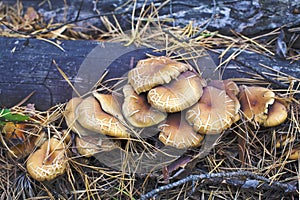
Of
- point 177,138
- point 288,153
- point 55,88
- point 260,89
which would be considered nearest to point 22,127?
point 55,88

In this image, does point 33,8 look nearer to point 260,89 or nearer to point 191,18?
point 191,18

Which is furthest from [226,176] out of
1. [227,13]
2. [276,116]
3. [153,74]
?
[227,13]

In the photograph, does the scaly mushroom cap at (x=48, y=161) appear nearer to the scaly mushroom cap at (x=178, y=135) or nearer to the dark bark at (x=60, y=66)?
the dark bark at (x=60, y=66)

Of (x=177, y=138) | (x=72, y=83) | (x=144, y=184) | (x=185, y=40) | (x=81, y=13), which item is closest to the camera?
(x=177, y=138)

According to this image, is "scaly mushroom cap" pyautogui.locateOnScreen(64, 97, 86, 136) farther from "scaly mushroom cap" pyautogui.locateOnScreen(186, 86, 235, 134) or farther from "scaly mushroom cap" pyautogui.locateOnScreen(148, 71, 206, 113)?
"scaly mushroom cap" pyautogui.locateOnScreen(186, 86, 235, 134)

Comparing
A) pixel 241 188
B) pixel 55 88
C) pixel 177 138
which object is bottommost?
pixel 241 188

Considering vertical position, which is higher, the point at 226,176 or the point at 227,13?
the point at 227,13

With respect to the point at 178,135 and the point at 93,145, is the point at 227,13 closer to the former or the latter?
the point at 178,135
